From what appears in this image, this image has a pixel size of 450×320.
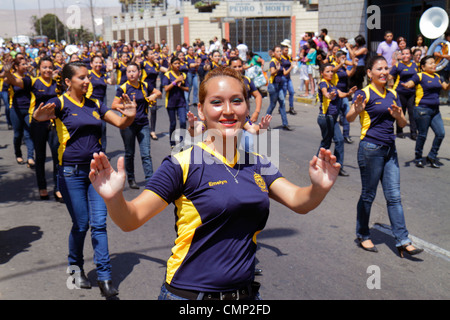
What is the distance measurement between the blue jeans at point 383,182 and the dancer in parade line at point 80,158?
8.76 ft

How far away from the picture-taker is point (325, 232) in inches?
261

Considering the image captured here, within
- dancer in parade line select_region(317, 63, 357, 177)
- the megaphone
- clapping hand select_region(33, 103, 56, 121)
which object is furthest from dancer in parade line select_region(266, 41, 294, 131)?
clapping hand select_region(33, 103, 56, 121)

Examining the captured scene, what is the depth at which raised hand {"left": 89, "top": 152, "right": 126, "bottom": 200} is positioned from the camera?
233 cm

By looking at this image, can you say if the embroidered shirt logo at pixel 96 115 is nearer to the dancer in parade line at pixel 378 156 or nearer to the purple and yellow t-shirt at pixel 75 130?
the purple and yellow t-shirt at pixel 75 130

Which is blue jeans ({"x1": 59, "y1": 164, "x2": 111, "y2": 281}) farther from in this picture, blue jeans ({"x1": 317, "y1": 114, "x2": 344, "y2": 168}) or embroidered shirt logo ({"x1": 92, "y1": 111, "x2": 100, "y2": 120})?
blue jeans ({"x1": 317, "y1": 114, "x2": 344, "y2": 168})

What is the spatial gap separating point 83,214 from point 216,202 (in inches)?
113

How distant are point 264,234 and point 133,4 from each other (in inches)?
3667

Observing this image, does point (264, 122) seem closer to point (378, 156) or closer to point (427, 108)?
point (378, 156)

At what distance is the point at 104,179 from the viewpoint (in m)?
2.35

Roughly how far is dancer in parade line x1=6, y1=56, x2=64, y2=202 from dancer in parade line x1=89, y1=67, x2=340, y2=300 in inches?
226

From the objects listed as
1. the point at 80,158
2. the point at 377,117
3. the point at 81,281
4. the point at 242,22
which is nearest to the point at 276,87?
the point at 377,117

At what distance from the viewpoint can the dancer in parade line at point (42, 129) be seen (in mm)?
8289

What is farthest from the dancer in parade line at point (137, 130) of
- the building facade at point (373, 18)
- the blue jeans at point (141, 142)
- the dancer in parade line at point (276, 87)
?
the building facade at point (373, 18)
